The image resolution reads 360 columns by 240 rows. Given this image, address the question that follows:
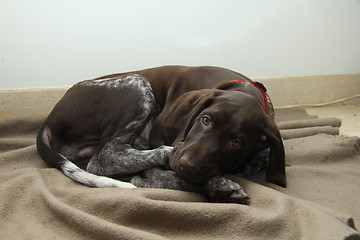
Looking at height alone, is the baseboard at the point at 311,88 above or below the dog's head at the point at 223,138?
below

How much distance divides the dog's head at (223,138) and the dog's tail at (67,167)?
1.68 feet

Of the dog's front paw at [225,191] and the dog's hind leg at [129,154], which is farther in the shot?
the dog's hind leg at [129,154]

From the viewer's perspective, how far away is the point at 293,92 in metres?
5.35

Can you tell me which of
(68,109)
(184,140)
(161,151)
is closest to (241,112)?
(184,140)

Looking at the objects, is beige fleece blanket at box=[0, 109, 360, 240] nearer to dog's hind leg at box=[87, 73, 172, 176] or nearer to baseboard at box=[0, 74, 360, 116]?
dog's hind leg at box=[87, 73, 172, 176]

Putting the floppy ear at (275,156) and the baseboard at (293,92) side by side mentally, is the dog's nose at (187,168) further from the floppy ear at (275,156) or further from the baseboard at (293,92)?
the baseboard at (293,92)

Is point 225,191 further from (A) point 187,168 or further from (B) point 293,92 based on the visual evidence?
(B) point 293,92

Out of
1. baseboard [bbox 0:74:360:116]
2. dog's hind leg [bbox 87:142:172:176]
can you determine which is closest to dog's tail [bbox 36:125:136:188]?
dog's hind leg [bbox 87:142:172:176]

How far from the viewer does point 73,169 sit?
2.80 metres

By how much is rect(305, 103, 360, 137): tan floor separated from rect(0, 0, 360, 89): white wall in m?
0.57

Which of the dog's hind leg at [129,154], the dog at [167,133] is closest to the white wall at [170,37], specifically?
the dog at [167,133]

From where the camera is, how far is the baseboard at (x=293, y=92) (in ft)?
14.6

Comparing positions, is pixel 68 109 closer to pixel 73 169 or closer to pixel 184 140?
pixel 73 169

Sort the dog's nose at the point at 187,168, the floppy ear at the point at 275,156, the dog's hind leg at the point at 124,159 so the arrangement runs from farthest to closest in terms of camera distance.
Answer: the dog's hind leg at the point at 124,159 → the floppy ear at the point at 275,156 → the dog's nose at the point at 187,168
